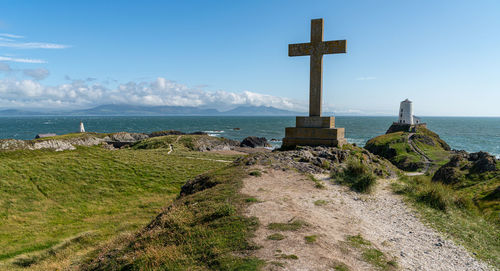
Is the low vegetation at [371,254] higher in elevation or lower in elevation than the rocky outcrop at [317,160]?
lower

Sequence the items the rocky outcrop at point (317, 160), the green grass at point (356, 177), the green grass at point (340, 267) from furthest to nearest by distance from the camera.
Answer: the rocky outcrop at point (317, 160) < the green grass at point (356, 177) < the green grass at point (340, 267)

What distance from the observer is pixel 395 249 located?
6.54 meters

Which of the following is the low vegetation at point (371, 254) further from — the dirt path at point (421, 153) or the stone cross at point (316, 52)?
the dirt path at point (421, 153)

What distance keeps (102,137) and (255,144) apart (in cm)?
3543

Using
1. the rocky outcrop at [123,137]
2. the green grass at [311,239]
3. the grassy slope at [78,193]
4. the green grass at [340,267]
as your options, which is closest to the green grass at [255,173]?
the green grass at [311,239]

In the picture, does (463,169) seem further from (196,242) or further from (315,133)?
(196,242)

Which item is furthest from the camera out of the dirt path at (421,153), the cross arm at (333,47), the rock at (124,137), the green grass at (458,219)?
the rock at (124,137)

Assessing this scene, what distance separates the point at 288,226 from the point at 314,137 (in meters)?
10.4

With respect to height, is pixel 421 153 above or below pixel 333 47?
below

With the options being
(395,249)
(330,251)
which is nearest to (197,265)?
(330,251)

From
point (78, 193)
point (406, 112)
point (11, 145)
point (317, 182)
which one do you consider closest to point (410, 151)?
point (406, 112)

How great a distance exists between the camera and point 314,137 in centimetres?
1673

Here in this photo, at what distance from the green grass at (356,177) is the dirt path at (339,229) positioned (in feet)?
1.47

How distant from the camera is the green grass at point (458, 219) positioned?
7348 mm
